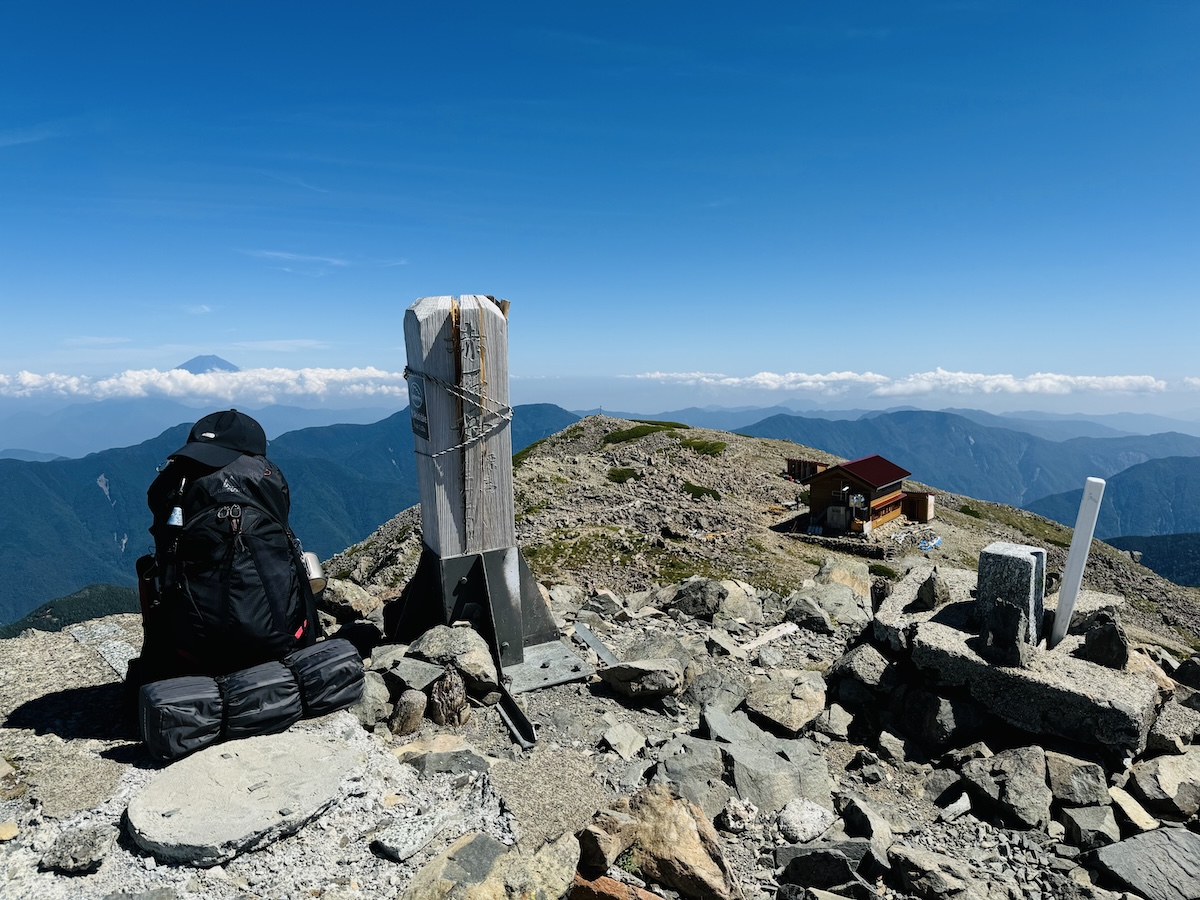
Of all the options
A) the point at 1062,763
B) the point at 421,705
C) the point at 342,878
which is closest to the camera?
the point at 342,878

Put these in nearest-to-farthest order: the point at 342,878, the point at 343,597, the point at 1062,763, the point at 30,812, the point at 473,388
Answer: the point at 342,878 < the point at 30,812 < the point at 1062,763 < the point at 473,388 < the point at 343,597

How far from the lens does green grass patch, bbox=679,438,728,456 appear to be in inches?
1946

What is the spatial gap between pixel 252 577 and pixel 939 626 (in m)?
7.12

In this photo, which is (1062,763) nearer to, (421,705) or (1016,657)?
(1016,657)

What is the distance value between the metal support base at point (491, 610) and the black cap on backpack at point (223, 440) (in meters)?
2.42

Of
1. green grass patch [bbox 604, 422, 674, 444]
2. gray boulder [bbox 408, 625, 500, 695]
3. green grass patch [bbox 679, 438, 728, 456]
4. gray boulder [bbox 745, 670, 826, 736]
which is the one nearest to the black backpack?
gray boulder [bbox 408, 625, 500, 695]

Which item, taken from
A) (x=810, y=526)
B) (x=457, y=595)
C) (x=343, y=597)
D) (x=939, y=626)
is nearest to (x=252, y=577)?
(x=457, y=595)

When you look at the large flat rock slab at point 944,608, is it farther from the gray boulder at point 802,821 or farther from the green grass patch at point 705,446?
the green grass patch at point 705,446

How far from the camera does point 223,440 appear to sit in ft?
19.6

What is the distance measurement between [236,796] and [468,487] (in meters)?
3.72

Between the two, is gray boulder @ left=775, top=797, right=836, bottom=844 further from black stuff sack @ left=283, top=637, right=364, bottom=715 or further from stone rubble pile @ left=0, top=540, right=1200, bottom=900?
black stuff sack @ left=283, top=637, right=364, bottom=715

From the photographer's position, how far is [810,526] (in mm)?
34906

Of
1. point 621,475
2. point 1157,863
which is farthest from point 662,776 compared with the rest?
point 621,475

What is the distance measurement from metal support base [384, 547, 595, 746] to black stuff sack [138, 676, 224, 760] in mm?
2593
